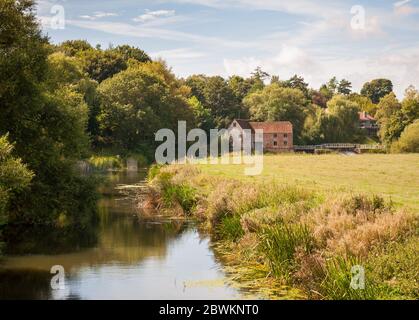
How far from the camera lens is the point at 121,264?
70.7 ft

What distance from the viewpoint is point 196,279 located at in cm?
1906

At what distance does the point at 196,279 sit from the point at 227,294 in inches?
90.0

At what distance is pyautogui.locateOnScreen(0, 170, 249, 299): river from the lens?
696 inches

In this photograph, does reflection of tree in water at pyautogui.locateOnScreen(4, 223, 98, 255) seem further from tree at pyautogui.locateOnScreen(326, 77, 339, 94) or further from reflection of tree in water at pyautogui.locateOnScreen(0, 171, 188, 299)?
tree at pyautogui.locateOnScreen(326, 77, 339, 94)

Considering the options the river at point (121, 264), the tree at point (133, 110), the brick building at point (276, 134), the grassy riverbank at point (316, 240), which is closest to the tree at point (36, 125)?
the river at point (121, 264)

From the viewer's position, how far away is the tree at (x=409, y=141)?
86475 millimetres

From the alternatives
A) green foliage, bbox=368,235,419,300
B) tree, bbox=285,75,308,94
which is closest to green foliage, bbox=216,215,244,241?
green foliage, bbox=368,235,419,300

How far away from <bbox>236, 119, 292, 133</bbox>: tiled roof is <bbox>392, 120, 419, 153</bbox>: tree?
21.6 m

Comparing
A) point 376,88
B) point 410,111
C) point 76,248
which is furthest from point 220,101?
point 76,248

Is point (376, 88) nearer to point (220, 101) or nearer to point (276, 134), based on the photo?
point (220, 101)

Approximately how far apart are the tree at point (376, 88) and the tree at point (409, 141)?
99427 mm

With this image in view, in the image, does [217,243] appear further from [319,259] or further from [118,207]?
[118,207]

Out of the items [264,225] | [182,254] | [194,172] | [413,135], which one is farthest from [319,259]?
[413,135]

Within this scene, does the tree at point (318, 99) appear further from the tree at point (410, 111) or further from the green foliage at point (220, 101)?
the tree at point (410, 111)
